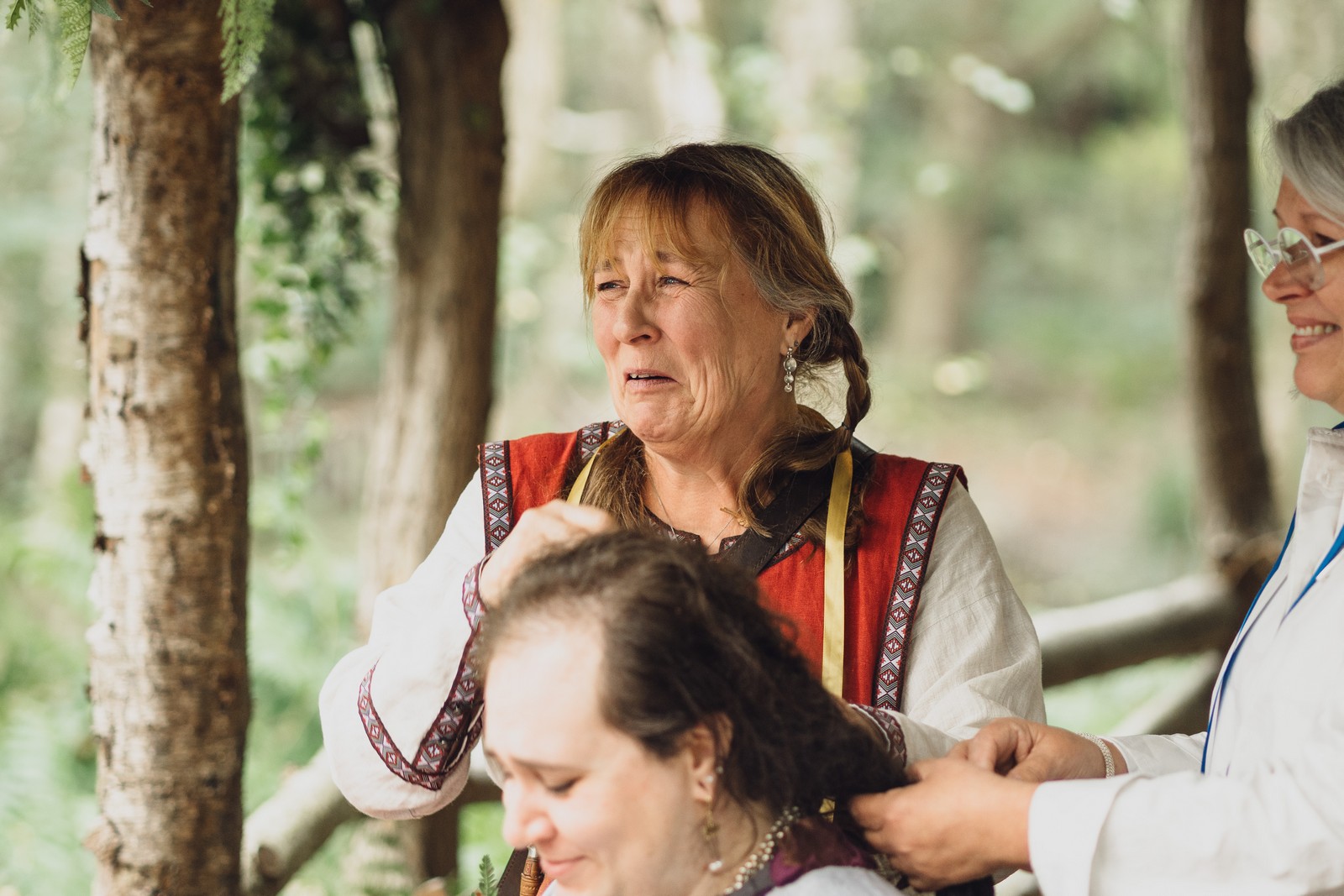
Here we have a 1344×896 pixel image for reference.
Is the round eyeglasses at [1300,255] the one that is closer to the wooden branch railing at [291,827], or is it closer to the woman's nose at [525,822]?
the woman's nose at [525,822]

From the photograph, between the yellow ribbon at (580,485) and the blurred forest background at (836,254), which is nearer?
the yellow ribbon at (580,485)

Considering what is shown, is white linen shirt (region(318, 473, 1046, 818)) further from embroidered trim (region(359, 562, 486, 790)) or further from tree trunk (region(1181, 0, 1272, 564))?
tree trunk (region(1181, 0, 1272, 564))

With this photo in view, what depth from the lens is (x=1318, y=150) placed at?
1563 millimetres

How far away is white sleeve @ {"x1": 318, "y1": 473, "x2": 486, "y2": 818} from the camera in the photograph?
66.9 inches

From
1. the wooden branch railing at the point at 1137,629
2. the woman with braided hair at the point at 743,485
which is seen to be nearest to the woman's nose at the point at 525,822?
the woman with braided hair at the point at 743,485

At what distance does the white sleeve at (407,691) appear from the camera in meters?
1.70

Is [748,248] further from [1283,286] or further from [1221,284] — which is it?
[1221,284]

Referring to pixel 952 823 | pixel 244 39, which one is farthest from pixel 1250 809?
pixel 244 39

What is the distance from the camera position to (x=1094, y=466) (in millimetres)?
12852

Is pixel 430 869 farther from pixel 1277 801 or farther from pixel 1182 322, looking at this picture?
pixel 1182 322

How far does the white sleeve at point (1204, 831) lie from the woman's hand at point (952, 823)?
0.03m

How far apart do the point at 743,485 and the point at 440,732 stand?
0.61 metres

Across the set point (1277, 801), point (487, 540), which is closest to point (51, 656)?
point (487, 540)

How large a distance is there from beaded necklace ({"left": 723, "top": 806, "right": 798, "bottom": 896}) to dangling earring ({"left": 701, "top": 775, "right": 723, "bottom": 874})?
0.08 feet
